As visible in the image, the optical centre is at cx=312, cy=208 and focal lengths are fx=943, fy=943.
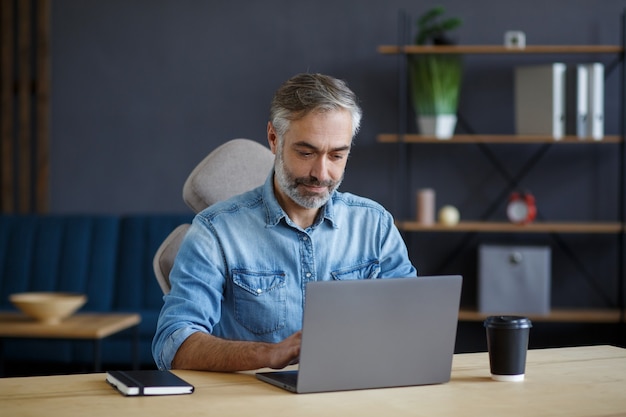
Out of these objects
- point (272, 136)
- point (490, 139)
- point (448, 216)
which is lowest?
point (448, 216)

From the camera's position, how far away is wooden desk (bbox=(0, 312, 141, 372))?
344 cm

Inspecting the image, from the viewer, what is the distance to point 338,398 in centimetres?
158

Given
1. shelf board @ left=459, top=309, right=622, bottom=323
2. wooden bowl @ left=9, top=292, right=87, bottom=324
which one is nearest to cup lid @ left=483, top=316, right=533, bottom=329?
wooden bowl @ left=9, top=292, right=87, bottom=324

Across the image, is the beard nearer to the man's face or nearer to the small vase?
the man's face

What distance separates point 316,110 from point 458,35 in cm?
308

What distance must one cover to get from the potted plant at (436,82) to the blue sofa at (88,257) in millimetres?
1307

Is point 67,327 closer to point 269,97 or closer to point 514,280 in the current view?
point 269,97

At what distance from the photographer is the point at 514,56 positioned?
16.3ft

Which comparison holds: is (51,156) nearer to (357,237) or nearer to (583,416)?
(357,237)

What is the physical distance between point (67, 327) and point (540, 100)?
2483mm

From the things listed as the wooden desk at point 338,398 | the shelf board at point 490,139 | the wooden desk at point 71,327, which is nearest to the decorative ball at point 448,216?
the shelf board at point 490,139

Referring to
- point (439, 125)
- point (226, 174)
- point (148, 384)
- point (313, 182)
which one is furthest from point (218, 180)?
point (439, 125)

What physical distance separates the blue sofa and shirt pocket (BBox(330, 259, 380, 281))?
2.58 metres

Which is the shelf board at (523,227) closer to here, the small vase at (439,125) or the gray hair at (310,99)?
the small vase at (439,125)
